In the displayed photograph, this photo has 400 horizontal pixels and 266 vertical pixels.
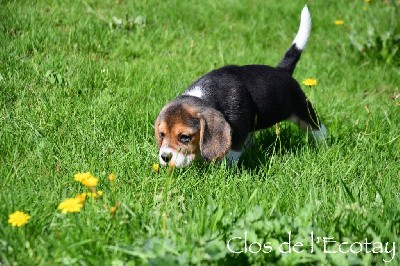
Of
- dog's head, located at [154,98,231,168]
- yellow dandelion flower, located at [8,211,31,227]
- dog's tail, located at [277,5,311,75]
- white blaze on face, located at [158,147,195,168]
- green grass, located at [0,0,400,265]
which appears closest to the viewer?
yellow dandelion flower, located at [8,211,31,227]

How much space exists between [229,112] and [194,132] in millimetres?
451

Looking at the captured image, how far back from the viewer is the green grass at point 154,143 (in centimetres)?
255

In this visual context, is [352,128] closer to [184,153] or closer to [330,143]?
[330,143]

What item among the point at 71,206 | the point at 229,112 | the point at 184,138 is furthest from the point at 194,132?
the point at 71,206

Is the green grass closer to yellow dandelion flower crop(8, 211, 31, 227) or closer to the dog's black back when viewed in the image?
yellow dandelion flower crop(8, 211, 31, 227)

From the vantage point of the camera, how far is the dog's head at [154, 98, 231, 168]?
11.5 ft

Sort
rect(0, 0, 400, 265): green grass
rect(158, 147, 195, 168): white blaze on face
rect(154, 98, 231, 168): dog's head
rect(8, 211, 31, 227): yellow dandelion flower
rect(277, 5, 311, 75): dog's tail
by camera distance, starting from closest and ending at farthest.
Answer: rect(8, 211, 31, 227): yellow dandelion flower < rect(0, 0, 400, 265): green grass < rect(158, 147, 195, 168): white blaze on face < rect(154, 98, 231, 168): dog's head < rect(277, 5, 311, 75): dog's tail

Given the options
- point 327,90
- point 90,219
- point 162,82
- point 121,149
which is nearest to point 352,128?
point 327,90

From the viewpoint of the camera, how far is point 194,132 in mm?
3545

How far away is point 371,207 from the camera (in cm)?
293

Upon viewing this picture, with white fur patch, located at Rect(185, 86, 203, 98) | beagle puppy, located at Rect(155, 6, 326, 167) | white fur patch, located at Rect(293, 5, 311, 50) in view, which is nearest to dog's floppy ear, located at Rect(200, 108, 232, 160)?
beagle puppy, located at Rect(155, 6, 326, 167)

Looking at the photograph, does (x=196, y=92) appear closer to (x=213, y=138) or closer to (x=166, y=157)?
(x=213, y=138)

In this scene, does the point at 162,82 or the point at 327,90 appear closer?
the point at 162,82

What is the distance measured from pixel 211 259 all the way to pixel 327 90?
135 inches
